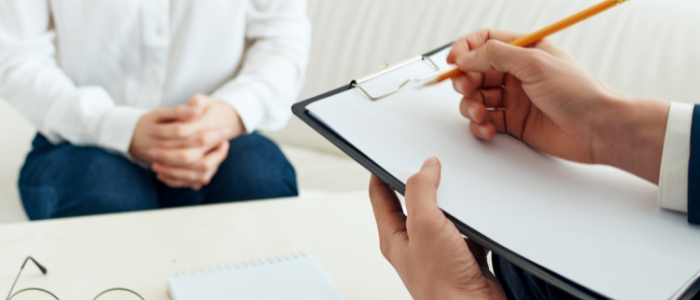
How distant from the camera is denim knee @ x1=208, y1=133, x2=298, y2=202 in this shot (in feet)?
2.46

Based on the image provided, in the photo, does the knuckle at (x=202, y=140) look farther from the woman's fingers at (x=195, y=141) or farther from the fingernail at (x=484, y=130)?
the fingernail at (x=484, y=130)

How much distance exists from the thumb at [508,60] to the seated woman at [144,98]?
42cm

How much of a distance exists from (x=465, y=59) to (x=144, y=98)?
56 centimetres

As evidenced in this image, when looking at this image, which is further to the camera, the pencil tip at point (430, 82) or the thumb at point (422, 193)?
the pencil tip at point (430, 82)

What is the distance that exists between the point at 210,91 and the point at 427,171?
0.60m

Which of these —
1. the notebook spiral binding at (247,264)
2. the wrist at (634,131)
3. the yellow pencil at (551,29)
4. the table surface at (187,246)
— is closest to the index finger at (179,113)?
the table surface at (187,246)

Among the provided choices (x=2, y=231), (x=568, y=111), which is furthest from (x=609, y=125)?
(x=2, y=231)

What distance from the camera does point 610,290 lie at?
29 cm

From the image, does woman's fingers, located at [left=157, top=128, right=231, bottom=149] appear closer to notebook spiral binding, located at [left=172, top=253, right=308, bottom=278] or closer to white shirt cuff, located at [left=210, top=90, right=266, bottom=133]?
white shirt cuff, located at [left=210, top=90, right=266, bottom=133]

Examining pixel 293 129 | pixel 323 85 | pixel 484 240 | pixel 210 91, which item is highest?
pixel 484 240

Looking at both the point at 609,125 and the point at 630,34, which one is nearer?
the point at 609,125

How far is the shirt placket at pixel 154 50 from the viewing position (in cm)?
76

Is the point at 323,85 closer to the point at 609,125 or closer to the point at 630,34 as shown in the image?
the point at 630,34

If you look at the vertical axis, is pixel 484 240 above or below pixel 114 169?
above
